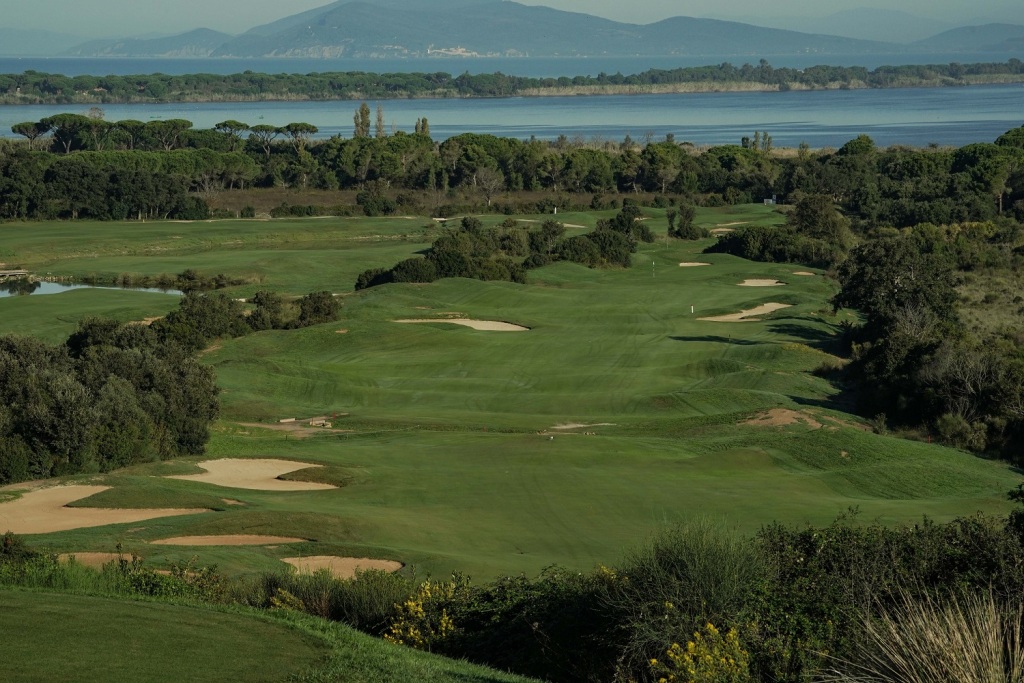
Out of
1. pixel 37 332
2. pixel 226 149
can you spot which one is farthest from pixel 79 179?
pixel 37 332

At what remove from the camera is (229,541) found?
2203 centimetres

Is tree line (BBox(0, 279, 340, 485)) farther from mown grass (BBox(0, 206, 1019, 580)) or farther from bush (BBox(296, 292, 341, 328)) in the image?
bush (BBox(296, 292, 341, 328))

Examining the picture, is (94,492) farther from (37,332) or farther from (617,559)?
(37,332)

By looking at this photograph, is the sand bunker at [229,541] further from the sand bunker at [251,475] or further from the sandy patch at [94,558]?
the sand bunker at [251,475]

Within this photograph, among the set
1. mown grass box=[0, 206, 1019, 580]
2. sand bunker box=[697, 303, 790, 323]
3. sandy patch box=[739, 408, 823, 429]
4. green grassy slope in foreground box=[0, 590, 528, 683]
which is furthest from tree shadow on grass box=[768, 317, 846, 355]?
green grassy slope in foreground box=[0, 590, 528, 683]

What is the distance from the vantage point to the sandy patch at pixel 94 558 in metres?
18.5

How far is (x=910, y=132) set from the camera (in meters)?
191

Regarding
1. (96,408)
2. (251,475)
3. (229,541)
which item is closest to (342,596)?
(229,541)

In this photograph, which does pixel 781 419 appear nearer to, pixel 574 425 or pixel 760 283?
pixel 574 425

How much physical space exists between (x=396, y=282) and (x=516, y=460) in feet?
129

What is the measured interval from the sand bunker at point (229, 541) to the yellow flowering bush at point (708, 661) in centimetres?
1107

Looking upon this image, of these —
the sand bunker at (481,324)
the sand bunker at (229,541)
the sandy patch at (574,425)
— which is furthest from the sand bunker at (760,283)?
the sand bunker at (229,541)

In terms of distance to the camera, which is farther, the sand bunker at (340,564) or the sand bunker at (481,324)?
the sand bunker at (481,324)

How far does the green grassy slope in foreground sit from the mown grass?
581 cm
